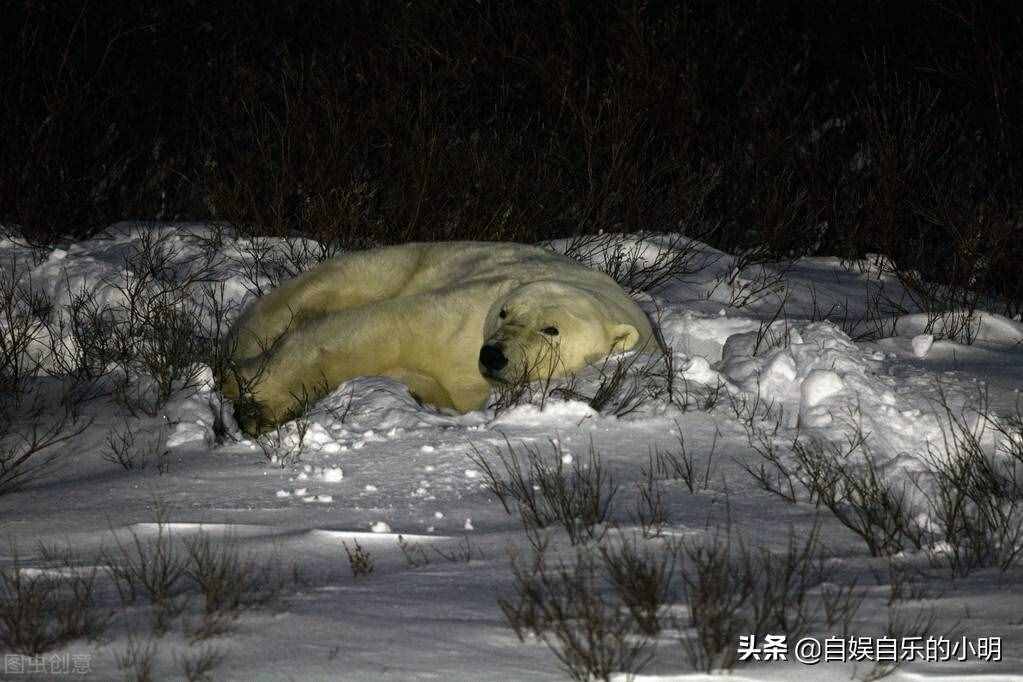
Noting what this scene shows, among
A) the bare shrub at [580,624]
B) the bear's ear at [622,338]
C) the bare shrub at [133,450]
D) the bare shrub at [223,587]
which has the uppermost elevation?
the bear's ear at [622,338]

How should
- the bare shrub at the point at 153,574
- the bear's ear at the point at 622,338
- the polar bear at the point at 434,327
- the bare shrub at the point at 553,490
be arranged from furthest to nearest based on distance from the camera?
1. the bear's ear at the point at 622,338
2. the polar bear at the point at 434,327
3. the bare shrub at the point at 553,490
4. the bare shrub at the point at 153,574

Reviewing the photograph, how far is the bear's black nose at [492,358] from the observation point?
3869mm

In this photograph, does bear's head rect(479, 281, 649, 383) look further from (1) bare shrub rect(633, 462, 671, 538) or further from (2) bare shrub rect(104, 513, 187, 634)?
(2) bare shrub rect(104, 513, 187, 634)

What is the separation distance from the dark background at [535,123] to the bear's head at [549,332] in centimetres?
194

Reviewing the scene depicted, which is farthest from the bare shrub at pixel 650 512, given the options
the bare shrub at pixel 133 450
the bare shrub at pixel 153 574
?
the bare shrub at pixel 133 450

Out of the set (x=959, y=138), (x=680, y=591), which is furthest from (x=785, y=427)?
(x=959, y=138)

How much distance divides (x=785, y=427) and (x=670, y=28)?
182 inches

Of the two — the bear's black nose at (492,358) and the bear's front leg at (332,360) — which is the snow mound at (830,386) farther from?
the bear's front leg at (332,360)

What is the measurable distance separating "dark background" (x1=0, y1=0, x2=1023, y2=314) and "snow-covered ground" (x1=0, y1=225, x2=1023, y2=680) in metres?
1.16

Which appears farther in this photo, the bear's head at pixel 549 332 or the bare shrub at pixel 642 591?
the bear's head at pixel 549 332

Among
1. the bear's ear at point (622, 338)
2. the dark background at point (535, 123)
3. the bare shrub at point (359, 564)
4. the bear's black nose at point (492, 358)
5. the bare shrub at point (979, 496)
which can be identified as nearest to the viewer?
the bare shrub at point (359, 564)

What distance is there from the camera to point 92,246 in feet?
20.3

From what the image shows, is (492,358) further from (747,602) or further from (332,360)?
(747,602)

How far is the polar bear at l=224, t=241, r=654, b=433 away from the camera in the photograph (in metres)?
4.06
